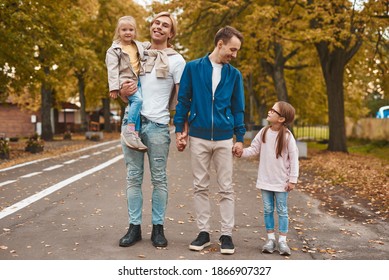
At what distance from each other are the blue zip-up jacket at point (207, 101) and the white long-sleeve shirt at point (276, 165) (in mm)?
298

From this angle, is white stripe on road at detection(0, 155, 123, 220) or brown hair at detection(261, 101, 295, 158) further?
white stripe on road at detection(0, 155, 123, 220)

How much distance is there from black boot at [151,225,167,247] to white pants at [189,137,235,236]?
391 millimetres

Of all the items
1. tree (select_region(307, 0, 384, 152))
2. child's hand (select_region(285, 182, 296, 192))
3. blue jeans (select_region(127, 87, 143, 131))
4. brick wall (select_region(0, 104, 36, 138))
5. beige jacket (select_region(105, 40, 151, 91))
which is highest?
tree (select_region(307, 0, 384, 152))

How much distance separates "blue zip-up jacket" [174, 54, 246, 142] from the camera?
4.73 meters

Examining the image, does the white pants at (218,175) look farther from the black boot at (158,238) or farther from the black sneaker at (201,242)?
the black boot at (158,238)

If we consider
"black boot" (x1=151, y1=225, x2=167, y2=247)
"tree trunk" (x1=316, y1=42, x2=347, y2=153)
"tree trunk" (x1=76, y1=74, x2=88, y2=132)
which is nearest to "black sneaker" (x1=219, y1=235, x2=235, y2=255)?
"black boot" (x1=151, y1=225, x2=167, y2=247)

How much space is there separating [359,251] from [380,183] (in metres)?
5.67

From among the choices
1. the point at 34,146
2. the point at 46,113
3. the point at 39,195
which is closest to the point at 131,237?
the point at 39,195

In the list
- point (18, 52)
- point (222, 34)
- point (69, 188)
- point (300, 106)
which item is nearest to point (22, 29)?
point (18, 52)

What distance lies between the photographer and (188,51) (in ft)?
97.5

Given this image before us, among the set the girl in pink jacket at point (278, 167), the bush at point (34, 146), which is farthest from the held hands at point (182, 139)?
the bush at point (34, 146)

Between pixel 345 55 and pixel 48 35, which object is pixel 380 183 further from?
pixel 48 35

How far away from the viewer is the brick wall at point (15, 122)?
46625mm

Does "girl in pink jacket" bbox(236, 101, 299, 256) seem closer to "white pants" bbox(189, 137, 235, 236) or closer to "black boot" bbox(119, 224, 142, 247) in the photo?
"white pants" bbox(189, 137, 235, 236)
